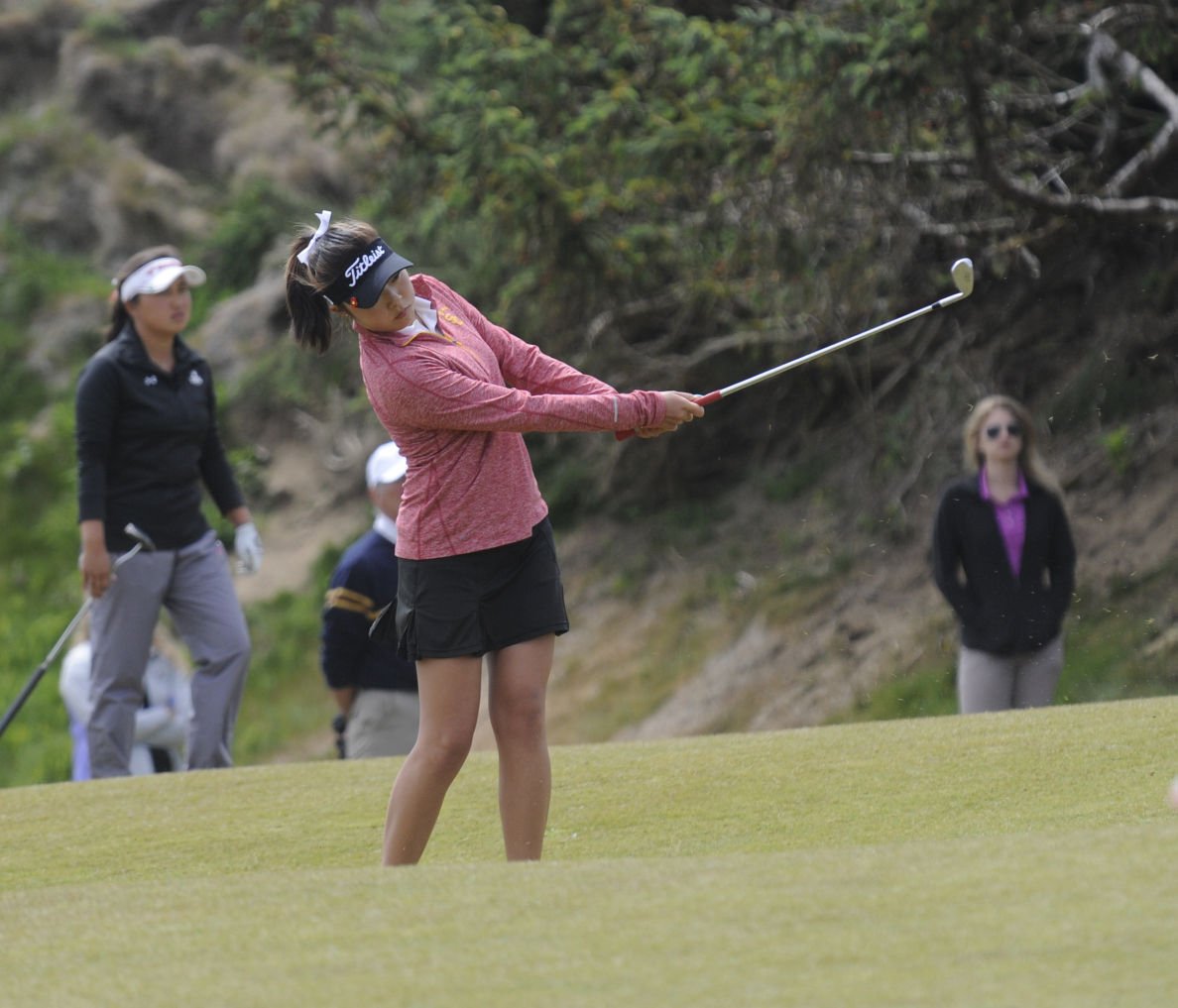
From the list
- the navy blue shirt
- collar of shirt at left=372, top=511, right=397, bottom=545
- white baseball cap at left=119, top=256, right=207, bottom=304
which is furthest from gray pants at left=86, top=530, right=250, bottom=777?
white baseball cap at left=119, top=256, right=207, bottom=304

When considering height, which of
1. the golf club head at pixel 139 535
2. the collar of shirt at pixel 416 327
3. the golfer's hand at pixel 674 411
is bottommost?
the golf club head at pixel 139 535

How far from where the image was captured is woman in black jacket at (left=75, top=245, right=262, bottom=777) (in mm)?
7910

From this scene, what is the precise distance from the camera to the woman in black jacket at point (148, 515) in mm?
7910

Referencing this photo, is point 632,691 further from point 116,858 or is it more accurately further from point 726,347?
point 116,858

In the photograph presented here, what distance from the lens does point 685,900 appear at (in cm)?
368

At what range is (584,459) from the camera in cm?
1569

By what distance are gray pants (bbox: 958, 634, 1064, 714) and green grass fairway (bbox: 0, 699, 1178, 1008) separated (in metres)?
2.00

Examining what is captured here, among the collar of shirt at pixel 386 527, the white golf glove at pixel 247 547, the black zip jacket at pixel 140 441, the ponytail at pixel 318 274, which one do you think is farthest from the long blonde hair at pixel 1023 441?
the ponytail at pixel 318 274

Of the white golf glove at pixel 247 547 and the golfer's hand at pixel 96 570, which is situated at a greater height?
the golfer's hand at pixel 96 570

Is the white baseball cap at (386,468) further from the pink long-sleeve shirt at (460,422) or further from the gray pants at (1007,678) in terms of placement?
the pink long-sleeve shirt at (460,422)

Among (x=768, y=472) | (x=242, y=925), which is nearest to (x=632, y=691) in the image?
(x=768, y=472)

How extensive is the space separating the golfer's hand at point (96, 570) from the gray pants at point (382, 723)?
1246mm

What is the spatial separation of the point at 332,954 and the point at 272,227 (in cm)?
1818

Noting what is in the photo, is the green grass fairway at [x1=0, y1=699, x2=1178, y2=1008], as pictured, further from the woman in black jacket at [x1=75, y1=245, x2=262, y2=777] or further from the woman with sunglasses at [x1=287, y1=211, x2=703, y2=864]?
the woman in black jacket at [x1=75, y1=245, x2=262, y2=777]
